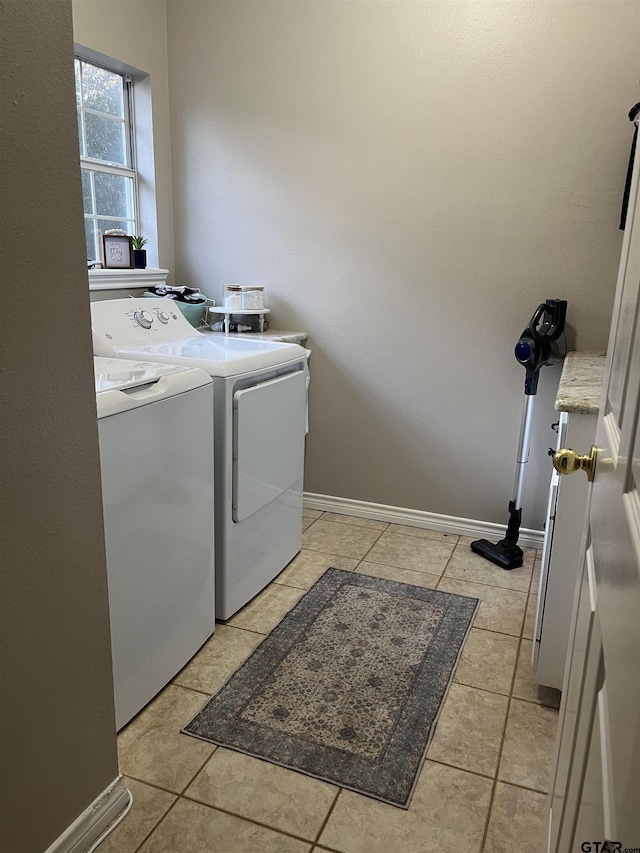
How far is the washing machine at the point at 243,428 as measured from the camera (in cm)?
221

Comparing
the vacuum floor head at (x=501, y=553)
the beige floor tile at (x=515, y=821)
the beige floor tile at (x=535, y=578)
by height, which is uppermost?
the vacuum floor head at (x=501, y=553)

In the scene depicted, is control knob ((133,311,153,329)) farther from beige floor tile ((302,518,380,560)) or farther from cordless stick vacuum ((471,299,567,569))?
cordless stick vacuum ((471,299,567,569))

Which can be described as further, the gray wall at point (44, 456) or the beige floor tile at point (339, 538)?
the beige floor tile at point (339, 538)

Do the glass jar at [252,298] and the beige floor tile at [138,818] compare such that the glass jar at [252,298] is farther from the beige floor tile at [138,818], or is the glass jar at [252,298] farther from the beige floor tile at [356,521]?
the beige floor tile at [138,818]

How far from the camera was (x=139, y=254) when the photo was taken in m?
3.17

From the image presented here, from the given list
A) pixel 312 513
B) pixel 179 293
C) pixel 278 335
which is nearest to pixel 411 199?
pixel 278 335

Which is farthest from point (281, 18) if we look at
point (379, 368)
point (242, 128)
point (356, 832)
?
point (356, 832)

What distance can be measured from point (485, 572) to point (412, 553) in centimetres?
33

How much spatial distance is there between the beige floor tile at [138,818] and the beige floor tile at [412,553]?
145 centimetres

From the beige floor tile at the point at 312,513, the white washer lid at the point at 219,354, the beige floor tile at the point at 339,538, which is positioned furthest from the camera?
the beige floor tile at the point at 312,513

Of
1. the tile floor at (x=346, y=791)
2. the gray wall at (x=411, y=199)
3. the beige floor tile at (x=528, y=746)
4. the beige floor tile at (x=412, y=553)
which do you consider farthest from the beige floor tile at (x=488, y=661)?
the gray wall at (x=411, y=199)

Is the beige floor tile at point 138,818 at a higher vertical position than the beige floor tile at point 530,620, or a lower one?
lower

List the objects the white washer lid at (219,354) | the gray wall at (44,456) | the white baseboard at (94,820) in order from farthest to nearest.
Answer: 1. the white washer lid at (219,354)
2. the white baseboard at (94,820)
3. the gray wall at (44,456)

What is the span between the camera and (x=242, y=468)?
2.28 meters
